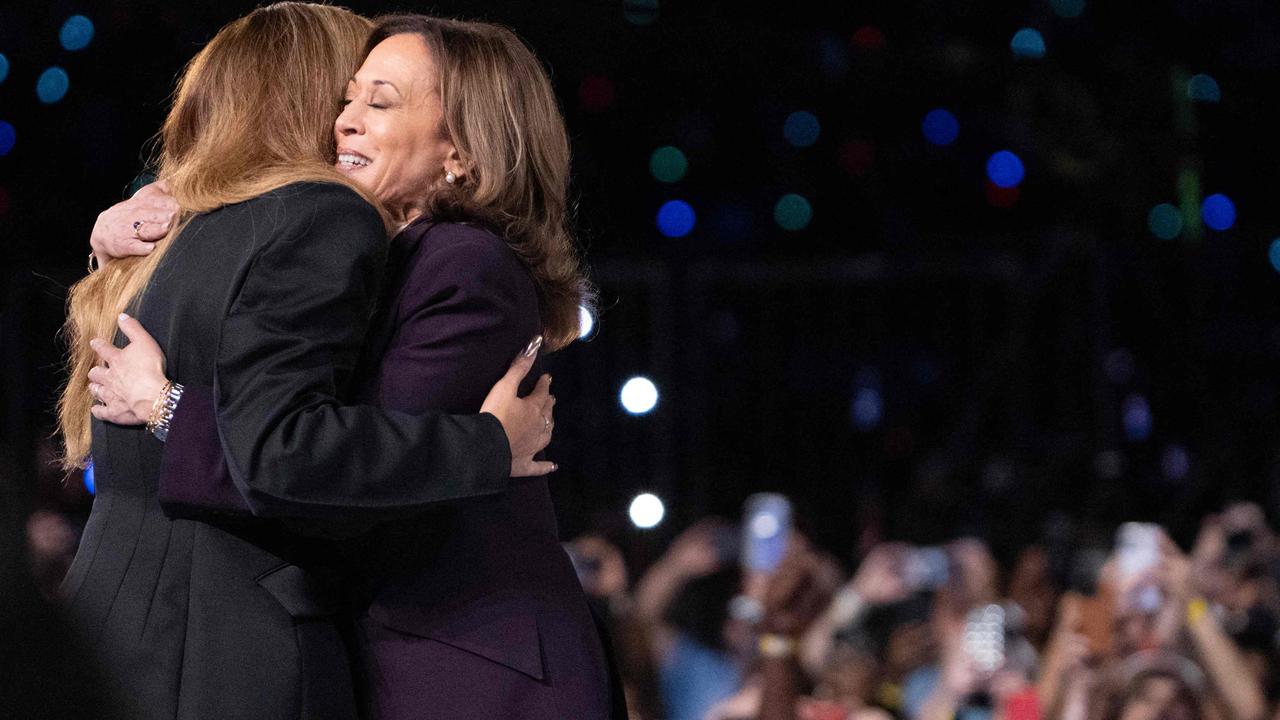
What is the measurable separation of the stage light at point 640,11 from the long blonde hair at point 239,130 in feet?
9.76

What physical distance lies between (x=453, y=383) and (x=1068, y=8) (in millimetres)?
4164

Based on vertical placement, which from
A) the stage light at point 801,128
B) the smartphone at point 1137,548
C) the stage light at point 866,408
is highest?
the stage light at point 801,128

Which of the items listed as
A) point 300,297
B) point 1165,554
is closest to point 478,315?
point 300,297

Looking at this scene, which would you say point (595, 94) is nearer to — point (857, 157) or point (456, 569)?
point (857, 157)

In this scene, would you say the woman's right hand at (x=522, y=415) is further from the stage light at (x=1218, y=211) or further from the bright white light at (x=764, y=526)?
the stage light at (x=1218, y=211)

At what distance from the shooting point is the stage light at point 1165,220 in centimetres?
537

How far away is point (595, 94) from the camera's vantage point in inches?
209

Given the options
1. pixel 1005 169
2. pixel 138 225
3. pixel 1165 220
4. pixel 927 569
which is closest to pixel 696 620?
pixel 927 569

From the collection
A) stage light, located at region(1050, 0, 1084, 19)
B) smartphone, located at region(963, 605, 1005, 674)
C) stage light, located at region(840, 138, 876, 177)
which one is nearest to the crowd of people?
smartphone, located at region(963, 605, 1005, 674)

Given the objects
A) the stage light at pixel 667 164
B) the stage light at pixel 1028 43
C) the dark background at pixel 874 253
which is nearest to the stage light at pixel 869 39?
the dark background at pixel 874 253

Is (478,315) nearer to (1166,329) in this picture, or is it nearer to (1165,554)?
(1165,554)

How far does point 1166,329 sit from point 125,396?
4.01 meters

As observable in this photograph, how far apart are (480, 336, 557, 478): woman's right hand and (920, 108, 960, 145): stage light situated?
3904mm

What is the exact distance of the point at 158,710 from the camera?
1.69 metres
